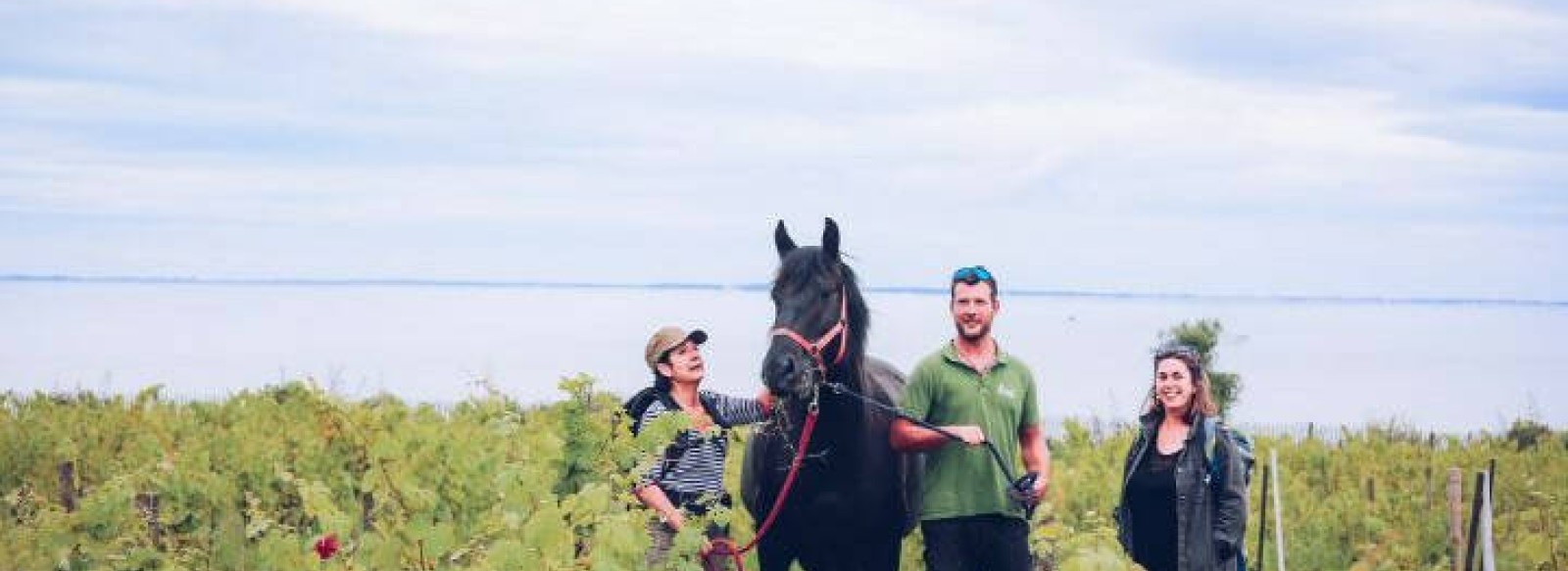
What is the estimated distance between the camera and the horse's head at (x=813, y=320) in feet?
25.6

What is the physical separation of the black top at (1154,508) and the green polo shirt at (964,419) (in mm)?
520

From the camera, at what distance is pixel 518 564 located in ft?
18.4

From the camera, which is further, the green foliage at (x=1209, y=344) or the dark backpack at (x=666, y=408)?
the green foliage at (x=1209, y=344)

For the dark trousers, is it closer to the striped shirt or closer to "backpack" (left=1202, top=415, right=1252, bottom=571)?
"backpack" (left=1202, top=415, right=1252, bottom=571)

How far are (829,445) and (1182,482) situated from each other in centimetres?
166

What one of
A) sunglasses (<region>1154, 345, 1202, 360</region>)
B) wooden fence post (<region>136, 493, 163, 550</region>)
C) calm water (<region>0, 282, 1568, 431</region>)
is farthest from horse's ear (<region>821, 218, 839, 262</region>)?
calm water (<region>0, 282, 1568, 431</region>)

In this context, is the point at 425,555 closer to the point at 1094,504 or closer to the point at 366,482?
the point at 366,482

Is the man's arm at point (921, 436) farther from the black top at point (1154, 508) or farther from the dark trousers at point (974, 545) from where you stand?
the black top at point (1154, 508)

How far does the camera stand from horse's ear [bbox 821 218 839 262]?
26.9 feet

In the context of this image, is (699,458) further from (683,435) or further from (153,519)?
(153,519)

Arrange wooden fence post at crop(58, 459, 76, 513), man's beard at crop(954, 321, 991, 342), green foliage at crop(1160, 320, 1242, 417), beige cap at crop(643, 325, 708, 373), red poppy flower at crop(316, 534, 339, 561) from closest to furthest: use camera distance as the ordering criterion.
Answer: red poppy flower at crop(316, 534, 339, 561), man's beard at crop(954, 321, 991, 342), beige cap at crop(643, 325, 708, 373), wooden fence post at crop(58, 459, 76, 513), green foliage at crop(1160, 320, 1242, 417)

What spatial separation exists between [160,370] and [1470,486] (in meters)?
104

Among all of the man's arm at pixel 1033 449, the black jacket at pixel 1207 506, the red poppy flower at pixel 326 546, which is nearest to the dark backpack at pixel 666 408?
the man's arm at pixel 1033 449

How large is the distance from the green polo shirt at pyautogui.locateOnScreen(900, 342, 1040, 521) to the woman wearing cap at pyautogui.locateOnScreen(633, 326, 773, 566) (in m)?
0.83
